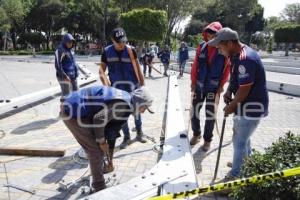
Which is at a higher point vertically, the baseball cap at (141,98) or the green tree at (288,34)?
the green tree at (288,34)

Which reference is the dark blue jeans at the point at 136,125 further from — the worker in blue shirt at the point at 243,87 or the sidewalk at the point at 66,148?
the worker in blue shirt at the point at 243,87

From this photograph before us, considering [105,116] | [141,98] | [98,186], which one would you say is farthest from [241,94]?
[98,186]

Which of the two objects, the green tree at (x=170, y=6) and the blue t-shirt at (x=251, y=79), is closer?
the blue t-shirt at (x=251, y=79)

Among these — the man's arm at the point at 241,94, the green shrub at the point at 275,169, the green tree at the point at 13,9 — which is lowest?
the green shrub at the point at 275,169

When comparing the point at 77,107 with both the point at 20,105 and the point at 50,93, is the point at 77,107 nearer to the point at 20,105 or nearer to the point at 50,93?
the point at 20,105

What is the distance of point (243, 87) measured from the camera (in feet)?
12.7

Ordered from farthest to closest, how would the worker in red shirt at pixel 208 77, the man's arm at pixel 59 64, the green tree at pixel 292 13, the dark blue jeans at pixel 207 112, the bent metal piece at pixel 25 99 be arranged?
1. the green tree at pixel 292 13
2. the bent metal piece at pixel 25 99
3. the man's arm at pixel 59 64
4. the dark blue jeans at pixel 207 112
5. the worker in red shirt at pixel 208 77

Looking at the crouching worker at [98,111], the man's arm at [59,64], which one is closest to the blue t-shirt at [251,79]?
the crouching worker at [98,111]

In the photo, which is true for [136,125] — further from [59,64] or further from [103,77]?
[59,64]

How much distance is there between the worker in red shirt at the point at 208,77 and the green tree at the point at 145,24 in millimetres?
23013

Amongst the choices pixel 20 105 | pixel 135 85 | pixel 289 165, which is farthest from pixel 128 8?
pixel 289 165

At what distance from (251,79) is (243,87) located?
4.8 inches

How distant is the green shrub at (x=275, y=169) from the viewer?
2879 millimetres

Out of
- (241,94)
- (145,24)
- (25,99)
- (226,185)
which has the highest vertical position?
(145,24)
